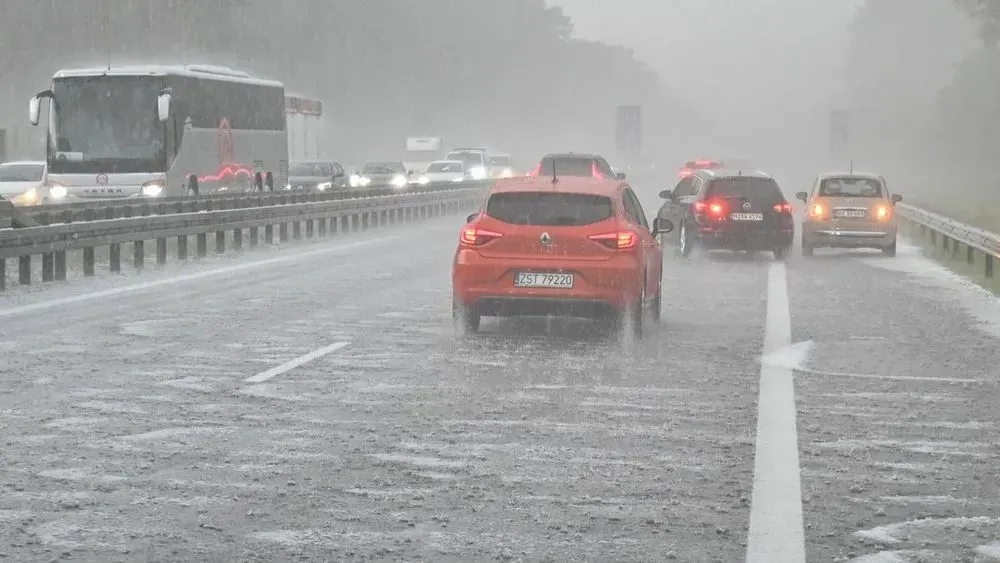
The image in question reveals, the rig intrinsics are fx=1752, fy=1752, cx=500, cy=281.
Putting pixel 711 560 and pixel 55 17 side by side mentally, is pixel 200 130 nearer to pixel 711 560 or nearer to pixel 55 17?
pixel 711 560

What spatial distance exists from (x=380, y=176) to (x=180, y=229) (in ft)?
130

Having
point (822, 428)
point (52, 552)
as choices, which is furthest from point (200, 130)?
point (52, 552)

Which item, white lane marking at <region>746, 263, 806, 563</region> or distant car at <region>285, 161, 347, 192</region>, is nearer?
white lane marking at <region>746, 263, 806, 563</region>

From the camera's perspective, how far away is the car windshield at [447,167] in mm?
66000

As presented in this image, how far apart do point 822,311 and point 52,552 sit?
505 inches

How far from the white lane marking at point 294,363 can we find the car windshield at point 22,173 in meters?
25.0

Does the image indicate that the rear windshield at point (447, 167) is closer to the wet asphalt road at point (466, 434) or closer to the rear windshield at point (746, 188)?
the rear windshield at point (746, 188)

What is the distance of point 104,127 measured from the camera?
115 ft

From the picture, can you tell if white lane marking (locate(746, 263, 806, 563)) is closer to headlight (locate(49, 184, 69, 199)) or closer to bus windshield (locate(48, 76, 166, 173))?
bus windshield (locate(48, 76, 166, 173))

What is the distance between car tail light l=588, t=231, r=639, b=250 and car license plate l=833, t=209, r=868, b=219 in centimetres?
1514

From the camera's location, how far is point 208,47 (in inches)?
4365

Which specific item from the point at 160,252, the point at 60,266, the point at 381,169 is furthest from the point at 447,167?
the point at 60,266

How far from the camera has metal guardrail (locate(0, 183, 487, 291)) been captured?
20.9 metres

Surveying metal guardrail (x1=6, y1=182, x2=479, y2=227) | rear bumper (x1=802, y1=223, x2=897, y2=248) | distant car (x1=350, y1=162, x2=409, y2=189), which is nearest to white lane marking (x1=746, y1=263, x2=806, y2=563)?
metal guardrail (x1=6, y1=182, x2=479, y2=227)
